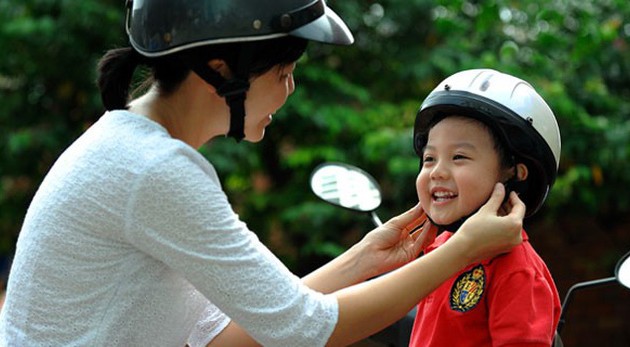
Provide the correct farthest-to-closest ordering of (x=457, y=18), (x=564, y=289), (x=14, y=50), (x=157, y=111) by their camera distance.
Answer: (x=564, y=289)
(x=14, y=50)
(x=457, y=18)
(x=157, y=111)

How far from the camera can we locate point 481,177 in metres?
2.25

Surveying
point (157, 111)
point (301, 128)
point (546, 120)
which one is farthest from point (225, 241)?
point (301, 128)

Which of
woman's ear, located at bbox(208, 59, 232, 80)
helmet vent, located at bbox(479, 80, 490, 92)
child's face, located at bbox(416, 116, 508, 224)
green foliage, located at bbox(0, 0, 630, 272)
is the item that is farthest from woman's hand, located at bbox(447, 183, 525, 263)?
green foliage, located at bbox(0, 0, 630, 272)

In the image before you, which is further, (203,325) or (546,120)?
(203,325)

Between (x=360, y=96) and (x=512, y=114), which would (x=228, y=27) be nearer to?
(x=512, y=114)

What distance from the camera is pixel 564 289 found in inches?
265

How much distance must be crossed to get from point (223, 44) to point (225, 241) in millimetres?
466

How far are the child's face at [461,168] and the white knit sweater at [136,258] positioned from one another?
43 centimetres

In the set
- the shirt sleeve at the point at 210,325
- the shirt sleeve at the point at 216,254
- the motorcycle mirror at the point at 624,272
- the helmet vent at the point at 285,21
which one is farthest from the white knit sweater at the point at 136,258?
the motorcycle mirror at the point at 624,272

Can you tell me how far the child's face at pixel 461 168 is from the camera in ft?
7.38

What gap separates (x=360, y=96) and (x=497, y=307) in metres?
3.89

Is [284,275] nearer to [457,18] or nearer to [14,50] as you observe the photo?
[457,18]

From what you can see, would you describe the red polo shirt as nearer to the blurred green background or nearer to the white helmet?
the white helmet

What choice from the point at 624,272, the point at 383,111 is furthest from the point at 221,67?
the point at 383,111
